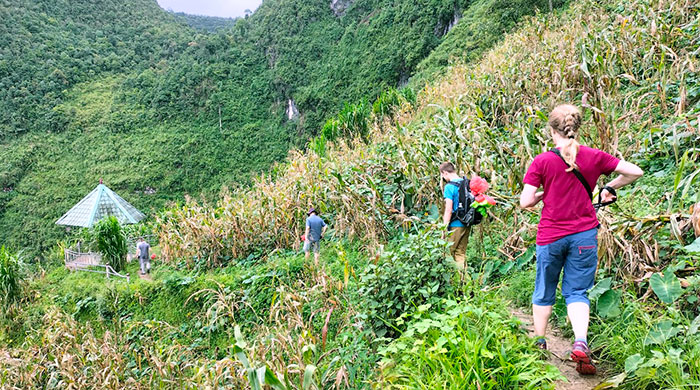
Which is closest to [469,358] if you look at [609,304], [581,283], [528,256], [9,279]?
[581,283]

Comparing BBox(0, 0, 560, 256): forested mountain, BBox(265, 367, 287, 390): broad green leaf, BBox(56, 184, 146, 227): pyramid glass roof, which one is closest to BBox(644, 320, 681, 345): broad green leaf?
BBox(265, 367, 287, 390): broad green leaf

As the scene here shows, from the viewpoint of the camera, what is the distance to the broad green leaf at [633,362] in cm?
188

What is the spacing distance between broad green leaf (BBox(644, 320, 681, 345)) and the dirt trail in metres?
0.32

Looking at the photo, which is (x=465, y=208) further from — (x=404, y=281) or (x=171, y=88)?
(x=171, y=88)

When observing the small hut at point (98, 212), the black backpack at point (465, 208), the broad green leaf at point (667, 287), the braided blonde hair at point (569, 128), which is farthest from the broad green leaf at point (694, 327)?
the small hut at point (98, 212)

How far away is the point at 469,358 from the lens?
202 cm

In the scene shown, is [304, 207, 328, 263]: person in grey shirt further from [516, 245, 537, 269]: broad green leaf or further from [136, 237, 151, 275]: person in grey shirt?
[136, 237, 151, 275]: person in grey shirt

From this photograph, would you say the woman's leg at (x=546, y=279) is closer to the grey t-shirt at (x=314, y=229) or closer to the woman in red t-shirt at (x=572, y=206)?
the woman in red t-shirt at (x=572, y=206)

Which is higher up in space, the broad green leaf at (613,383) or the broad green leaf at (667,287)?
the broad green leaf at (667,287)

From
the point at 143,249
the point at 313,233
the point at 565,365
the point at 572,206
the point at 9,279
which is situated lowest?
the point at 143,249

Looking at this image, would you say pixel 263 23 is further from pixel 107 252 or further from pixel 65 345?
pixel 65 345

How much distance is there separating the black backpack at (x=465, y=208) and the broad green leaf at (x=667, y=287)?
1.56 meters

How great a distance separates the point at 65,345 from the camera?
6.51 metres

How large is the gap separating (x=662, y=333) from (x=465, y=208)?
182 centimetres
